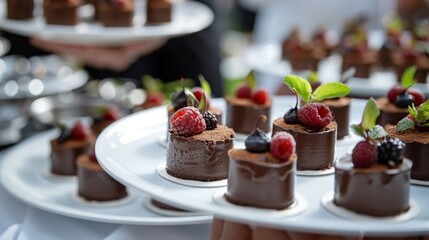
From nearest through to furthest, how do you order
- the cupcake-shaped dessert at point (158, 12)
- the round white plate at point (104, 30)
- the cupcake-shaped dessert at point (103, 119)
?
the cupcake-shaped dessert at point (103, 119) < the round white plate at point (104, 30) < the cupcake-shaped dessert at point (158, 12)

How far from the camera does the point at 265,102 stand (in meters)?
2.07

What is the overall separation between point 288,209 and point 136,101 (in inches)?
55.9

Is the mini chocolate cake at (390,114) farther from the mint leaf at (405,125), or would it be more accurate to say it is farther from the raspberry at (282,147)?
the raspberry at (282,147)

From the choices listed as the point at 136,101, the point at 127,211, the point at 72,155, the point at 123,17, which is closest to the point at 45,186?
the point at 72,155

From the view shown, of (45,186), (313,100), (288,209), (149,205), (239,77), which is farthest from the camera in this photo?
(239,77)

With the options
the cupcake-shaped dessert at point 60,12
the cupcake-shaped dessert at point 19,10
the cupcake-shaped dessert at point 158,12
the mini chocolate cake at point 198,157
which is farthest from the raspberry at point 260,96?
the cupcake-shaped dessert at point 19,10

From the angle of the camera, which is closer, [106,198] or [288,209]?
[288,209]

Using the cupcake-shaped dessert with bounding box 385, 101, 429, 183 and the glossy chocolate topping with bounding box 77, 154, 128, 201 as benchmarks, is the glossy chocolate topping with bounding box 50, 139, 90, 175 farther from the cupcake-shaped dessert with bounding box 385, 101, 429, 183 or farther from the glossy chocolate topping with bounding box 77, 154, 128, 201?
the cupcake-shaped dessert with bounding box 385, 101, 429, 183

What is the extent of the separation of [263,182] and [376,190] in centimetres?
23

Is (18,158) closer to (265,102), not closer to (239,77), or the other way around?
(265,102)

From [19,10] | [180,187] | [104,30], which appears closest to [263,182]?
[180,187]

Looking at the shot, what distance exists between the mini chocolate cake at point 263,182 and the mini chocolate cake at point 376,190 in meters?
0.11

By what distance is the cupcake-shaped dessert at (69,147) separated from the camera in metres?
2.30

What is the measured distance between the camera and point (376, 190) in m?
1.43
